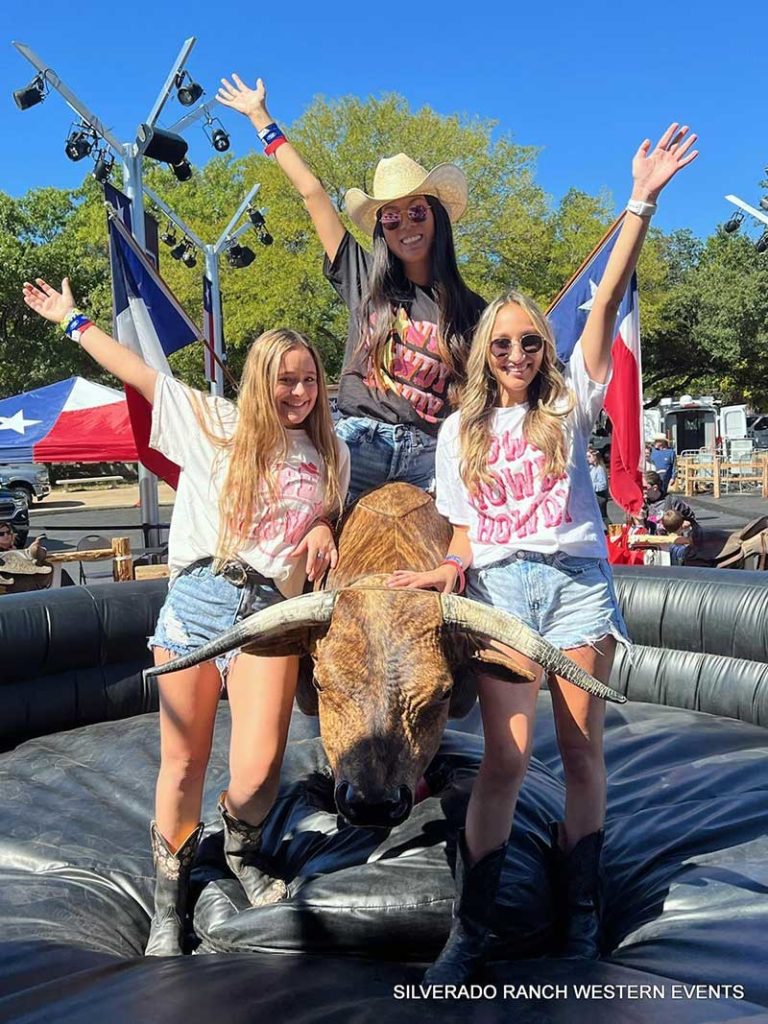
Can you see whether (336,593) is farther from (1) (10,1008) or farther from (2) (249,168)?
(2) (249,168)

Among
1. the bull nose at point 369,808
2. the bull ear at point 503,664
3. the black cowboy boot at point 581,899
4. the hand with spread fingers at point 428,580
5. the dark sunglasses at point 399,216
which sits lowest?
the black cowboy boot at point 581,899

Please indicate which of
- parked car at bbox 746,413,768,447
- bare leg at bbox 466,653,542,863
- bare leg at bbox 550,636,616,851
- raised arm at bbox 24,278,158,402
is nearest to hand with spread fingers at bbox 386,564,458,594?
bare leg at bbox 466,653,542,863

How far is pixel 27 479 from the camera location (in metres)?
28.9

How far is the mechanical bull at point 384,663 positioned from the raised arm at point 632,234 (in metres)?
1.04

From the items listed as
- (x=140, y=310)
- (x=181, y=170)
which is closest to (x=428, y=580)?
(x=140, y=310)

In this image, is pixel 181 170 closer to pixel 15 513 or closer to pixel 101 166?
pixel 101 166

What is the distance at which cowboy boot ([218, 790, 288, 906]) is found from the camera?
3465 millimetres

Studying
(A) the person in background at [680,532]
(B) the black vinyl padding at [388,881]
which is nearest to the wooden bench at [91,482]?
(A) the person in background at [680,532]

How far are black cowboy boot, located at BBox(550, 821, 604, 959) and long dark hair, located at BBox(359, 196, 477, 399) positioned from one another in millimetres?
1866

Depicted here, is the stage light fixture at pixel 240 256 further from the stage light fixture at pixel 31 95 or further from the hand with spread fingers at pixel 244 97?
the hand with spread fingers at pixel 244 97

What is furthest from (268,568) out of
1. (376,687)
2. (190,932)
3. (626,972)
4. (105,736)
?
(105,736)

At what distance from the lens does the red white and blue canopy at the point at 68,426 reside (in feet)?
41.8

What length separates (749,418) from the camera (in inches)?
1868

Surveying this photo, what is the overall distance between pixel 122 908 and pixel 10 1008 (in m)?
1.09
